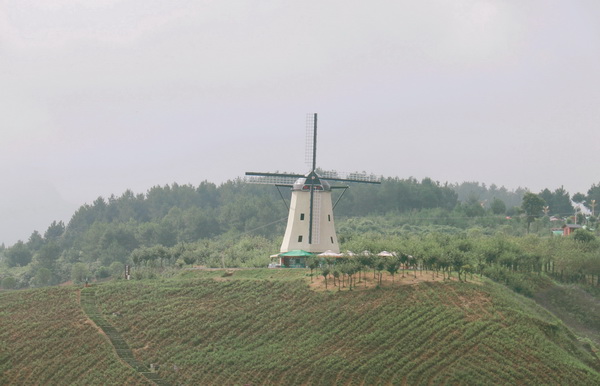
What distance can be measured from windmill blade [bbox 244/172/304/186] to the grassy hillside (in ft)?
34.7

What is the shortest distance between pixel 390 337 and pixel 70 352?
1781 centimetres

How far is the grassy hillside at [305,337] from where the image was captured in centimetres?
4203

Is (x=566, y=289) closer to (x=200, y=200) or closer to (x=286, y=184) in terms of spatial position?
(x=286, y=184)

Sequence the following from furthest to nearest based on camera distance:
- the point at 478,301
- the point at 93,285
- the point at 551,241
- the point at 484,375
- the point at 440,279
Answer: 1. the point at 551,241
2. the point at 93,285
3. the point at 440,279
4. the point at 478,301
5. the point at 484,375

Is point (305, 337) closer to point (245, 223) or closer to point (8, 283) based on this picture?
point (8, 283)

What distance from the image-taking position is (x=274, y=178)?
6406 cm

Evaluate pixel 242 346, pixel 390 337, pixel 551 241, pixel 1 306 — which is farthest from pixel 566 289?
pixel 1 306

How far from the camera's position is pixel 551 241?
233 feet

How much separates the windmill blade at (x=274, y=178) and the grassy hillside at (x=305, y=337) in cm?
1058

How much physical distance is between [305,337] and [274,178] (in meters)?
20.4

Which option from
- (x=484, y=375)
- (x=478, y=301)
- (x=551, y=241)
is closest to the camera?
(x=484, y=375)

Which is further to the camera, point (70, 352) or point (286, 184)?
point (286, 184)

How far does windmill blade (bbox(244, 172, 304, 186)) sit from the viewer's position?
63375 mm

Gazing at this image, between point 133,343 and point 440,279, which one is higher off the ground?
point 440,279
